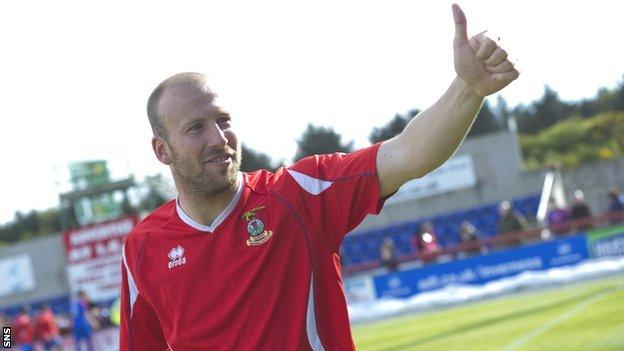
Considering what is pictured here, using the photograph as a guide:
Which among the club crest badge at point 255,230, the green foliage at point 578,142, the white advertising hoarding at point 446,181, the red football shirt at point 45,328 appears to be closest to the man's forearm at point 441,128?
the club crest badge at point 255,230

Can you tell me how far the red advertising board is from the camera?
3016 cm

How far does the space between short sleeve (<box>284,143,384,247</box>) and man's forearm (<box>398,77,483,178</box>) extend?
16 cm

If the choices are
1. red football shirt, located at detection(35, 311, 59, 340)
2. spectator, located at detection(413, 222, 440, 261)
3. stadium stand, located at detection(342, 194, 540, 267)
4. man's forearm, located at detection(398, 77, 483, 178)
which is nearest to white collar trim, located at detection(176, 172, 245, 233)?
man's forearm, located at detection(398, 77, 483, 178)

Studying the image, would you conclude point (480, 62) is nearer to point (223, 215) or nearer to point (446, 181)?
point (223, 215)

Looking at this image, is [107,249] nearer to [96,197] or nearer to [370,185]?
[96,197]

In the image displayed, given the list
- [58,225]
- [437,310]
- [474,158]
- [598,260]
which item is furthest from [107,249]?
[58,225]

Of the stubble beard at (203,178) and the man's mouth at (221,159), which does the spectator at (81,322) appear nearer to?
the stubble beard at (203,178)

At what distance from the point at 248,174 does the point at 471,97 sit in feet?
3.61

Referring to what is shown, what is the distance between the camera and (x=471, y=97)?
3.30 metres

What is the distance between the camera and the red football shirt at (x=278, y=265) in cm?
367

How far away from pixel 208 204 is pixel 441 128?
1017 millimetres

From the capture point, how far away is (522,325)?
15.1 meters

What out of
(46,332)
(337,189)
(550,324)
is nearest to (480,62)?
(337,189)

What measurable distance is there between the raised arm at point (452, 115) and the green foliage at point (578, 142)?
2596 inches
